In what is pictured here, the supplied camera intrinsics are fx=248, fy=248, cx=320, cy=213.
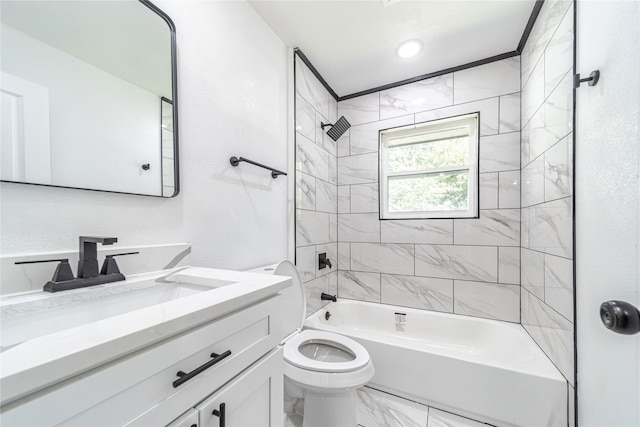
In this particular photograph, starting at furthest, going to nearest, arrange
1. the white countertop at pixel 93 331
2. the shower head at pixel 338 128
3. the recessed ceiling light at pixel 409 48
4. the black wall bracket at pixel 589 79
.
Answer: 1. the shower head at pixel 338 128
2. the recessed ceiling light at pixel 409 48
3. the black wall bracket at pixel 589 79
4. the white countertop at pixel 93 331

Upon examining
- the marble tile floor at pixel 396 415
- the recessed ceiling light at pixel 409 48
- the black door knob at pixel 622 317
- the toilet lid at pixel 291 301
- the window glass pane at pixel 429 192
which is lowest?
the marble tile floor at pixel 396 415

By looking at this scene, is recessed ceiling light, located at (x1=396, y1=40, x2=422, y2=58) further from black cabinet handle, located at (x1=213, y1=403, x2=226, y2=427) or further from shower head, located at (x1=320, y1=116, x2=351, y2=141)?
black cabinet handle, located at (x1=213, y1=403, x2=226, y2=427)

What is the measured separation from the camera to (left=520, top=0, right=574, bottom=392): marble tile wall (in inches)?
45.0

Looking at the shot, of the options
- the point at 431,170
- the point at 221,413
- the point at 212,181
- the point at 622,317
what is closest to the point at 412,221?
the point at 431,170

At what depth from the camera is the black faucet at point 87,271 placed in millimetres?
674

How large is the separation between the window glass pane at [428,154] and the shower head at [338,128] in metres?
0.47

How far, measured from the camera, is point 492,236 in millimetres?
1893

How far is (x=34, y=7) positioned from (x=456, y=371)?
7.54 ft

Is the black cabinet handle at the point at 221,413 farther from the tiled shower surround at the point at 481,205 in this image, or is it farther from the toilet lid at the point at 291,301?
the tiled shower surround at the point at 481,205

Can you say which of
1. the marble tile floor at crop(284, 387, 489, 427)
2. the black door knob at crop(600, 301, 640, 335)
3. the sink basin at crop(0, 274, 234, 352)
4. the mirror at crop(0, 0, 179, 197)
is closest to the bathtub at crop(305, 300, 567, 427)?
the marble tile floor at crop(284, 387, 489, 427)

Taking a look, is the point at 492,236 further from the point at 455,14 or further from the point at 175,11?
the point at 175,11

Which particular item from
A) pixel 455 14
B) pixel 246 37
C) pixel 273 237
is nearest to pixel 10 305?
pixel 273 237

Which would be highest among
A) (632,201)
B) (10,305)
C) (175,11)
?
(175,11)

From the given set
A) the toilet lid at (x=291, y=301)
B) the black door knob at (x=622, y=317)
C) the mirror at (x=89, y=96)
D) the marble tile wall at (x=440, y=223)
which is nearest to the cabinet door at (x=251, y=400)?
the toilet lid at (x=291, y=301)
